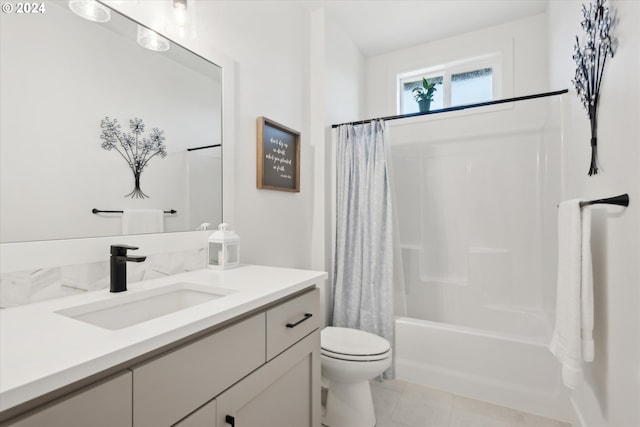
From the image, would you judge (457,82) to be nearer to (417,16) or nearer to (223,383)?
(417,16)

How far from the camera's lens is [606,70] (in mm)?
1123

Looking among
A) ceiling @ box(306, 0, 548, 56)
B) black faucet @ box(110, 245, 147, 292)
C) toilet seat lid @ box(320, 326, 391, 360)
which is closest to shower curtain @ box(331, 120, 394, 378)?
toilet seat lid @ box(320, 326, 391, 360)

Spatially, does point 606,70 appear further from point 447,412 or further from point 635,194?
point 447,412

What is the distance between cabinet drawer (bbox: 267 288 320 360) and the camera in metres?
0.97

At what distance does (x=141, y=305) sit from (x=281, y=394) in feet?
1.75

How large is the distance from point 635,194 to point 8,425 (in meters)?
1.46

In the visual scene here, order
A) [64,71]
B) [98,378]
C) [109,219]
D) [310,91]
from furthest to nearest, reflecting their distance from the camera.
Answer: [310,91]
[109,219]
[64,71]
[98,378]

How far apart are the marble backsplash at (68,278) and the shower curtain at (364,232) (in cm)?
124

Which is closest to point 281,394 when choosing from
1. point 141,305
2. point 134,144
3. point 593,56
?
point 141,305

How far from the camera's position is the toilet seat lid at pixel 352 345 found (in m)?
1.57

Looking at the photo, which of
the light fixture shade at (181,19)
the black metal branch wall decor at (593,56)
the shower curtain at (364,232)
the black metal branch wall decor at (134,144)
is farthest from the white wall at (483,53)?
the black metal branch wall decor at (134,144)

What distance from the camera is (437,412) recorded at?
175cm

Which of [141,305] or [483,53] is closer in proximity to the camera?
[141,305]

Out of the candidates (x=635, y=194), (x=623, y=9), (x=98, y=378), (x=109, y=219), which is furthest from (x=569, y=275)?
(x=109, y=219)
